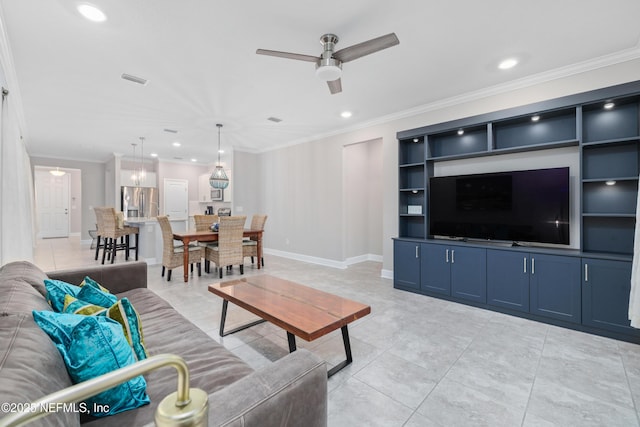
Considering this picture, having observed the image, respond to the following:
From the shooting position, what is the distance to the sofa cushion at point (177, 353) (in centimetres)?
105

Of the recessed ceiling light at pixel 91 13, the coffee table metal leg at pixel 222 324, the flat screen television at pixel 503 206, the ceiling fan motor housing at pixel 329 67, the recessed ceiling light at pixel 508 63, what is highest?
the recessed ceiling light at pixel 91 13

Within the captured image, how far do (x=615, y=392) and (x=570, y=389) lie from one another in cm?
27

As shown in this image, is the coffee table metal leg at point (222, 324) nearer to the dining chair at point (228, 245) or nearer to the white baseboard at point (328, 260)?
the dining chair at point (228, 245)

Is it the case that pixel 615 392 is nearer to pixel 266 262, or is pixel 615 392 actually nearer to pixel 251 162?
pixel 266 262

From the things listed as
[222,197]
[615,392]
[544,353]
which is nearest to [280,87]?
[544,353]

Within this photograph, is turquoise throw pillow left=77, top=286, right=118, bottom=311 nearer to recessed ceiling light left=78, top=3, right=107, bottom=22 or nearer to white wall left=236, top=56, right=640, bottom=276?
recessed ceiling light left=78, top=3, right=107, bottom=22

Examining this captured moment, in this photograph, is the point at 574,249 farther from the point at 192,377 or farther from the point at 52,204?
the point at 52,204

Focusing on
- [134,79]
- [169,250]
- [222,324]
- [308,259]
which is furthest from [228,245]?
[134,79]

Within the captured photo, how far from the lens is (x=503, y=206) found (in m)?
3.38

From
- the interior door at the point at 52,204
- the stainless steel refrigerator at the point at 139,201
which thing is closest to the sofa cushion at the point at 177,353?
the stainless steel refrigerator at the point at 139,201

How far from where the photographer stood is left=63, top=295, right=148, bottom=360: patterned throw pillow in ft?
4.14

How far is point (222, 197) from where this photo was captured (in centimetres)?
876

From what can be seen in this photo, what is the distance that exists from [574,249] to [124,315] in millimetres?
4033

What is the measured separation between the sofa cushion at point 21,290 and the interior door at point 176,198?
7.43 metres
